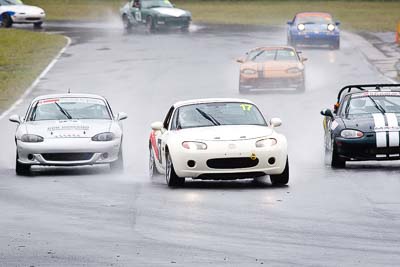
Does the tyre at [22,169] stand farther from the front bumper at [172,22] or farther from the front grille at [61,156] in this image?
the front bumper at [172,22]

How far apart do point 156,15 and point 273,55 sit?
18.0m

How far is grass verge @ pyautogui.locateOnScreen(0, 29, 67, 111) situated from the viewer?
39.4 meters

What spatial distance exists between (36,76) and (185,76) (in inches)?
176

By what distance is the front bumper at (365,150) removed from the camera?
20.6 m

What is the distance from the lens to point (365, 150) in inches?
817

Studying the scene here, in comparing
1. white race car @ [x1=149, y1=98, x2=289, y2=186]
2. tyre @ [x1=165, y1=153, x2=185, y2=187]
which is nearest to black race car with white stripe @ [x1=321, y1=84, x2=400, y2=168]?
white race car @ [x1=149, y1=98, x2=289, y2=186]

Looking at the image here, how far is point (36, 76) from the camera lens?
42156 millimetres

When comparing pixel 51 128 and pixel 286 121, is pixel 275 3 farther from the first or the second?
pixel 51 128

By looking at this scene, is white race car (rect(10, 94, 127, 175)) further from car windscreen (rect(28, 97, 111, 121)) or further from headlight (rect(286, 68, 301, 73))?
headlight (rect(286, 68, 301, 73))

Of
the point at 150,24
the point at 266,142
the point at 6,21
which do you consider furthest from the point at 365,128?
the point at 6,21

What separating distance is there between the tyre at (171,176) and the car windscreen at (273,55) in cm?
2024

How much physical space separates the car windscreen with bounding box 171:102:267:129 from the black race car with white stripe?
6.40ft

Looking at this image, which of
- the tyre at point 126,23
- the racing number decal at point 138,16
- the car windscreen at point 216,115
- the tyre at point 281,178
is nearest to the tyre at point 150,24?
the racing number decal at point 138,16

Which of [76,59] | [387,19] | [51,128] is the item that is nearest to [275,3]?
[387,19]
